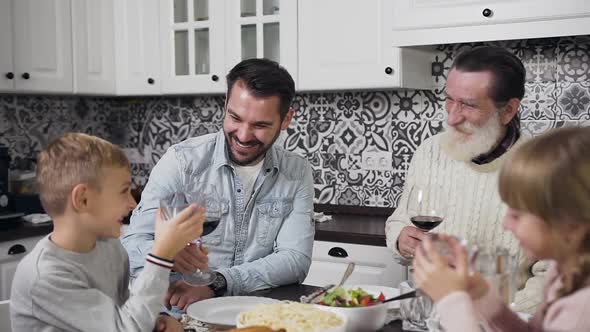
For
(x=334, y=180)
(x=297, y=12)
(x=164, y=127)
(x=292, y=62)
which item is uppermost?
(x=297, y=12)

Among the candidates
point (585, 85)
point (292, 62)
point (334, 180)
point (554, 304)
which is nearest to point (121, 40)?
point (292, 62)

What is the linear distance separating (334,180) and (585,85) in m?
1.32

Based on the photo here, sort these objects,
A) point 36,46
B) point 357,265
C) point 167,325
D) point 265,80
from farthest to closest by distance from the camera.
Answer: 1. point 36,46
2. point 357,265
3. point 265,80
4. point 167,325

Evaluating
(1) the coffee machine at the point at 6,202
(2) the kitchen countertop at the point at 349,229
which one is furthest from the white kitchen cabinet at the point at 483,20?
(1) the coffee machine at the point at 6,202

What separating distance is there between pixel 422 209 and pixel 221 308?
0.54 m

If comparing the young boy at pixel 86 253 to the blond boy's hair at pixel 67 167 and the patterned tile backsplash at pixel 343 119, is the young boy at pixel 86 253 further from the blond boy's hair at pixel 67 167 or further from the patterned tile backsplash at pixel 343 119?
the patterned tile backsplash at pixel 343 119

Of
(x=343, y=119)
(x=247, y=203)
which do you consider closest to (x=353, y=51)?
(x=343, y=119)

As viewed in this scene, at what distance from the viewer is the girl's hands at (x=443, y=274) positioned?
1192 mm

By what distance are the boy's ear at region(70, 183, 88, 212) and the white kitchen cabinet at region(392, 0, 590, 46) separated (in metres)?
1.95

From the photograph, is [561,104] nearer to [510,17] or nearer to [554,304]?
[510,17]

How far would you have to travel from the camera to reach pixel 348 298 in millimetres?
1547

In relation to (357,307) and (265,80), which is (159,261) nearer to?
(357,307)

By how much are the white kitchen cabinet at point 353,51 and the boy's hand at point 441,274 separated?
202 cm

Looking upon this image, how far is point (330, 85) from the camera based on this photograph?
10.9ft
